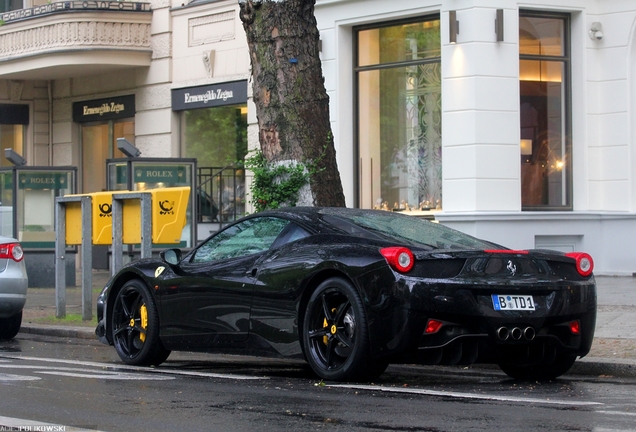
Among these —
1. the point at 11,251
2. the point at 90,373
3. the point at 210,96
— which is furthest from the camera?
the point at 210,96

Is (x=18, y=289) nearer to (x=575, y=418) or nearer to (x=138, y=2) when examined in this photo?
(x=575, y=418)

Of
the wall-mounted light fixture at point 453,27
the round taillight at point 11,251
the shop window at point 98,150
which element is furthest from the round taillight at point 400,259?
the shop window at point 98,150

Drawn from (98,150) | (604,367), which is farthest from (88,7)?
(604,367)

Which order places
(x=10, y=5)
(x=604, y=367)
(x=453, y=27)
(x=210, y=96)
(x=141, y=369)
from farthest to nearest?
1. (x=10, y=5)
2. (x=210, y=96)
3. (x=453, y=27)
4. (x=141, y=369)
5. (x=604, y=367)

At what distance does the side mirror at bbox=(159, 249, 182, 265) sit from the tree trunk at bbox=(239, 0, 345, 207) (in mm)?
2914

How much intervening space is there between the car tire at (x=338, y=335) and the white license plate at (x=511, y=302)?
82 centimetres

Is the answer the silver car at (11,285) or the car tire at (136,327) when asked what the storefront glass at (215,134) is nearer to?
the silver car at (11,285)

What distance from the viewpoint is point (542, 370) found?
8.33 m

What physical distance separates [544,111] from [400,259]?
11.7 m

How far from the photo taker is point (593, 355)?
915 centimetres

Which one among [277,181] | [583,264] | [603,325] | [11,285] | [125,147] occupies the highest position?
[125,147]

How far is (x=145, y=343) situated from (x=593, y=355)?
358 centimetres

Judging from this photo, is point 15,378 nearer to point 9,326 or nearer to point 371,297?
point 371,297

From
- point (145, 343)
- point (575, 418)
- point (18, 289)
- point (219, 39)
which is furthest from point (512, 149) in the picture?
point (575, 418)
